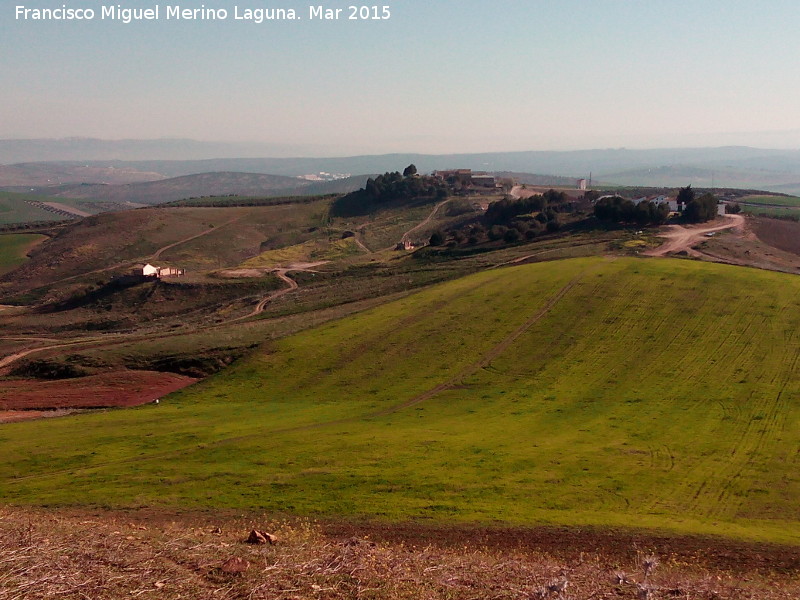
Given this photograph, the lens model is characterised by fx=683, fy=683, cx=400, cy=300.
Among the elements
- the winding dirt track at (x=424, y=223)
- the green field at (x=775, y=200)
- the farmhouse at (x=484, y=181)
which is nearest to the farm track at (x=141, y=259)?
the winding dirt track at (x=424, y=223)

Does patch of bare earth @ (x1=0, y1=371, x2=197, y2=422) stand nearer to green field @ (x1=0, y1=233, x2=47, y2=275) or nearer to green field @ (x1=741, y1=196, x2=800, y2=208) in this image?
green field @ (x1=0, y1=233, x2=47, y2=275)

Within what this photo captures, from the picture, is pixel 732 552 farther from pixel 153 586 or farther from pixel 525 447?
pixel 153 586

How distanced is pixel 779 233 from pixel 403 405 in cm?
6504

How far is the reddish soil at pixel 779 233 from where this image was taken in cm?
8094

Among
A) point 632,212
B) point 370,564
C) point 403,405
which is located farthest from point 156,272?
point 370,564

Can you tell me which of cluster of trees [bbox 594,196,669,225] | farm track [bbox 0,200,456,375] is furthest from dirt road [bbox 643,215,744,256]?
farm track [bbox 0,200,456,375]

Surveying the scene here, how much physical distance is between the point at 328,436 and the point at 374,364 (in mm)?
14148

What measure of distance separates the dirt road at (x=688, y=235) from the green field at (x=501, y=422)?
10.7m

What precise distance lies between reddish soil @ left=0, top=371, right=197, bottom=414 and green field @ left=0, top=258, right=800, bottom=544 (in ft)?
9.42

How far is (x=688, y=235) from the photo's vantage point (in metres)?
83.3

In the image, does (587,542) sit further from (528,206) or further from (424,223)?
(424,223)

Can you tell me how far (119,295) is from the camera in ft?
307

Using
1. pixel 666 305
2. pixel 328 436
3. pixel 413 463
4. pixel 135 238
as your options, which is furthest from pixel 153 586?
pixel 135 238

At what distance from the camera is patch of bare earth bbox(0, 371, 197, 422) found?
47.2m
